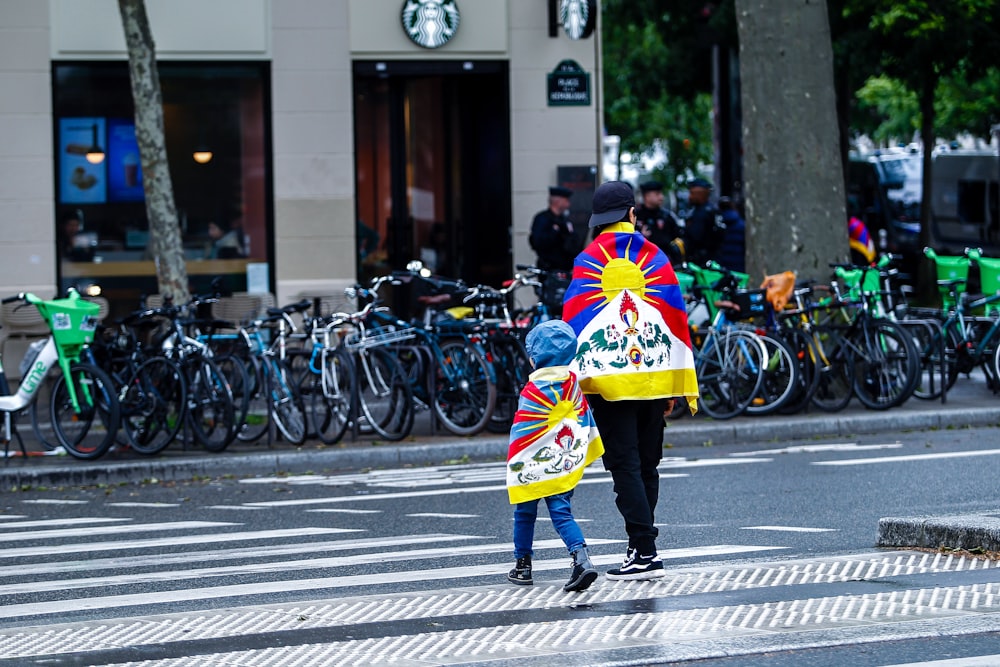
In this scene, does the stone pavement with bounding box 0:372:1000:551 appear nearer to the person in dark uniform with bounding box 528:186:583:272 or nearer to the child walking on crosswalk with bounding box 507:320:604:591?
the person in dark uniform with bounding box 528:186:583:272

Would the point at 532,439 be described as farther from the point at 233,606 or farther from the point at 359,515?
the point at 359,515

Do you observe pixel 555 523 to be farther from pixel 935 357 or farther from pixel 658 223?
pixel 658 223

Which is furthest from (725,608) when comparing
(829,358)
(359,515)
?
(829,358)

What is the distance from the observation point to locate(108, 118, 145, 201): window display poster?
57.4 ft

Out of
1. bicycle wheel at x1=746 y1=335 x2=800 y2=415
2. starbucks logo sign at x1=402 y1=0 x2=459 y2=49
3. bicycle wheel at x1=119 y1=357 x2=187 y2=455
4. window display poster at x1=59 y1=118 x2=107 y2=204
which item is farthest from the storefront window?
bicycle wheel at x1=746 y1=335 x2=800 y2=415

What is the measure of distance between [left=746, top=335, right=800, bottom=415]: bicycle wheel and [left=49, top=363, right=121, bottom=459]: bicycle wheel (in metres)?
5.54

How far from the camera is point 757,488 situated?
411 inches

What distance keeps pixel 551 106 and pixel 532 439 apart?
11314mm

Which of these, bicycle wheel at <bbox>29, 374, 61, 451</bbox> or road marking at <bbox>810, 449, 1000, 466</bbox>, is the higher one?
bicycle wheel at <bbox>29, 374, 61, 451</bbox>

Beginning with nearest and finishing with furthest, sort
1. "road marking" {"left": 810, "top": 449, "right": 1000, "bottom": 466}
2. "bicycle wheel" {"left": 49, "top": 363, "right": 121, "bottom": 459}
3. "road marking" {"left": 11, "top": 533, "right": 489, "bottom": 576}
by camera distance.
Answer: "road marking" {"left": 11, "top": 533, "right": 489, "bottom": 576} → "road marking" {"left": 810, "top": 449, "right": 1000, "bottom": 466} → "bicycle wheel" {"left": 49, "top": 363, "right": 121, "bottom": 459}

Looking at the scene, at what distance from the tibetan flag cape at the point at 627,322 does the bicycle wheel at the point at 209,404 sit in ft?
20.1

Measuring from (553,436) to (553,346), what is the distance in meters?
0.39

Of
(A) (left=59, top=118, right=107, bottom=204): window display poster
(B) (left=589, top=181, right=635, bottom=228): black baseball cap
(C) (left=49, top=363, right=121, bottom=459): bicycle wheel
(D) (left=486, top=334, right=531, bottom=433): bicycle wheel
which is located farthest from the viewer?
(A) (left=59, top=118, right=107, bottom=204): window display poster

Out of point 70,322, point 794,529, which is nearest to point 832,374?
point 794,529
